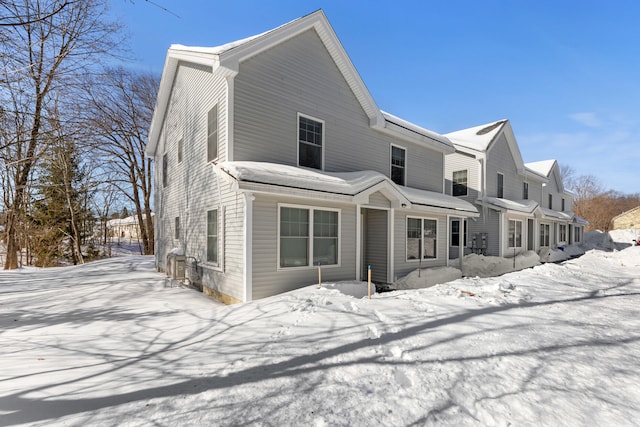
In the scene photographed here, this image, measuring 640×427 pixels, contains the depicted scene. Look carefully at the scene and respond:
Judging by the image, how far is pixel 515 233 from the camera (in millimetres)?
17906

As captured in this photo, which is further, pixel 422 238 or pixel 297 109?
pixel 422 238

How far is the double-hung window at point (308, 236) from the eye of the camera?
7773 mm

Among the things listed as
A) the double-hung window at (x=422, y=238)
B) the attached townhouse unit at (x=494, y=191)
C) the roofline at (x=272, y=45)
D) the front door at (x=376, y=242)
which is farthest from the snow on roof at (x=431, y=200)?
the roofline at (x=272, y=45)

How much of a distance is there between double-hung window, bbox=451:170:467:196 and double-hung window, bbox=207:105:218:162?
1420 centimetres

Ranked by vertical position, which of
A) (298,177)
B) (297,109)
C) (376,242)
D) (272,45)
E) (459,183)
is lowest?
(376,242)

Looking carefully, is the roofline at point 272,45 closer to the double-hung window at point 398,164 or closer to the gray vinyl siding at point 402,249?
the double-hung window at point 398,164

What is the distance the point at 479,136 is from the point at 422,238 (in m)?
10.3

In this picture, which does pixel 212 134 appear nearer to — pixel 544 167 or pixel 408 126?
pixel 408 126

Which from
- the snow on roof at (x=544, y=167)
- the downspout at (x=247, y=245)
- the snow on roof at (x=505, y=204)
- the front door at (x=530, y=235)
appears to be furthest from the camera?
the snow on roof at (x=544, y=167)

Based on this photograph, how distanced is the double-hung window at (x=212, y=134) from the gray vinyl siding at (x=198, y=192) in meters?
0.22

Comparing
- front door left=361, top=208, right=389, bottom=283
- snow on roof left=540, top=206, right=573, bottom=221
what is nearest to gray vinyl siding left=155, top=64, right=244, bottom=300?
front door left=361, top=208, right=389, bottom=283

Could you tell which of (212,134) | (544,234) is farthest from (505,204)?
(212,134)

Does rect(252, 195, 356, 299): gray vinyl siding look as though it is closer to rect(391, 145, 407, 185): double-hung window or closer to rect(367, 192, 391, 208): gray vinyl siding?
rect(367, 192, 391, 208): gray vinyl siding

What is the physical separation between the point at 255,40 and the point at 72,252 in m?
22.1
